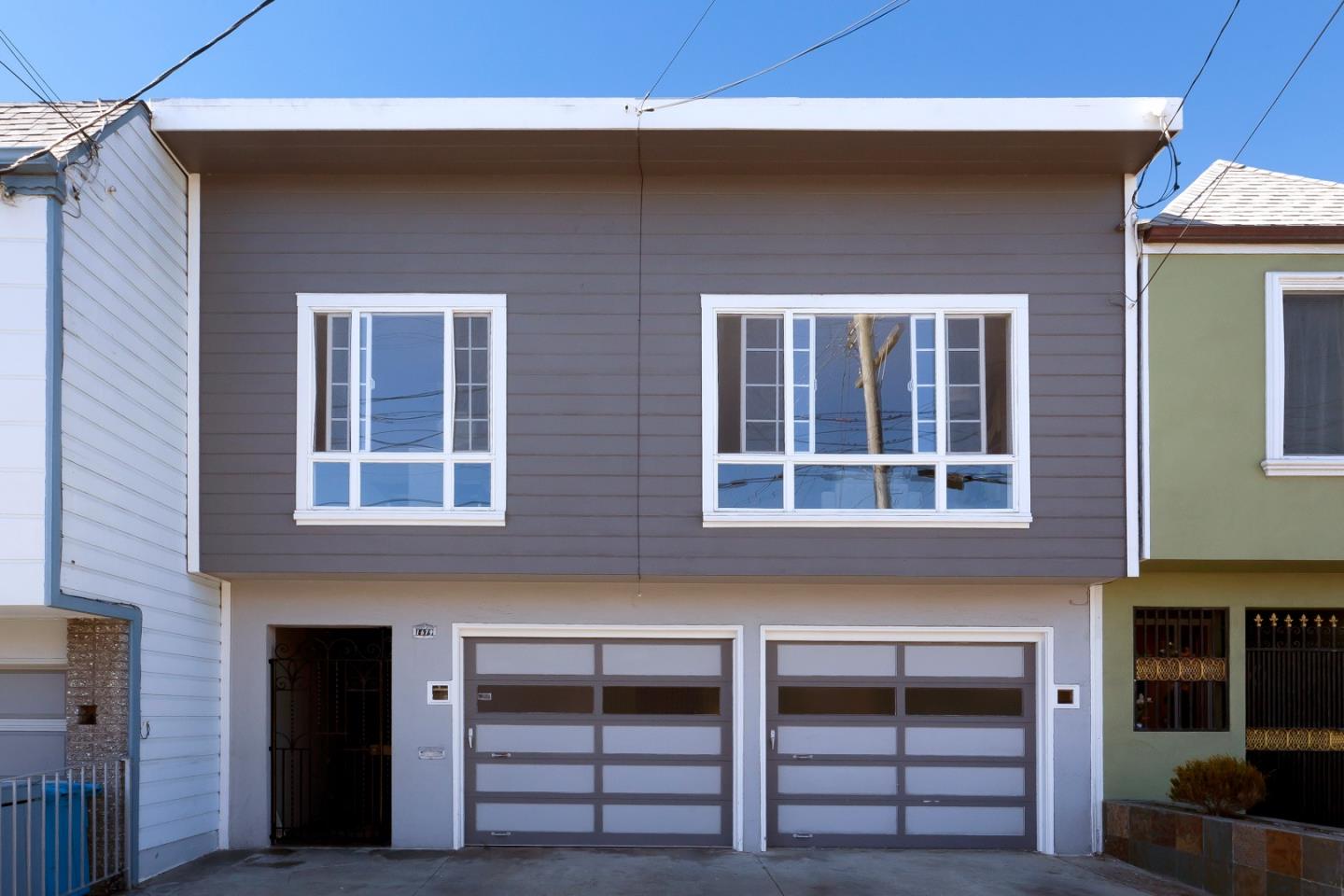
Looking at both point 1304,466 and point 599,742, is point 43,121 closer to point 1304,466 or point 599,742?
point 599,742

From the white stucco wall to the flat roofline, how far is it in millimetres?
4009

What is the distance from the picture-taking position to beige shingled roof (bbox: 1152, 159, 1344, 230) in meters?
9.88

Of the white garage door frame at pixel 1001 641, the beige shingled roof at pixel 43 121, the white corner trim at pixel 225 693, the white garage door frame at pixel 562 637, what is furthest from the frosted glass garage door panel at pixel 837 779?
the beige shingled roof at pixel 43 121

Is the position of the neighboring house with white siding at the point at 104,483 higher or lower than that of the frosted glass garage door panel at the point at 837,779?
higher

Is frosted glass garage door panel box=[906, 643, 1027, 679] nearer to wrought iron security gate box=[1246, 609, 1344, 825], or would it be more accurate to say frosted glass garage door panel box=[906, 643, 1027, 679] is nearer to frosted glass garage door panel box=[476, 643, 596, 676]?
wrought iron security gate box=[1246, 609, 1344, 825]

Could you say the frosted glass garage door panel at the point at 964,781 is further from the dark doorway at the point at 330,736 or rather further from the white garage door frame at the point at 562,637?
the dark doorway at the point at 330,736

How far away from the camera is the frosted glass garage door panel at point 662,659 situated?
1045cm

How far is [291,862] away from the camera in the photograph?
9625mm

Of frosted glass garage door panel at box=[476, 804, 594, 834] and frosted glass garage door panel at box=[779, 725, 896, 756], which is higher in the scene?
frosted glass garage door panel at box=[779, 725, 896, 756]

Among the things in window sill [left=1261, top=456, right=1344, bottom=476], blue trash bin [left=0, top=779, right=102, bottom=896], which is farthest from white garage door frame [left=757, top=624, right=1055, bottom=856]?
blue trash bin [left=0, top=779, right=102, bottom=896]

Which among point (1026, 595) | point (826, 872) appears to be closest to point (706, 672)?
point (826, 872)

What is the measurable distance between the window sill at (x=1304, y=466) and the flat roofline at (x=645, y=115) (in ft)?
9.74

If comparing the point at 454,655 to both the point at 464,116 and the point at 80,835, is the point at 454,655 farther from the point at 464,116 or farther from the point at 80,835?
the point at 464,116

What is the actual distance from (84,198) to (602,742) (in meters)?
6.17
